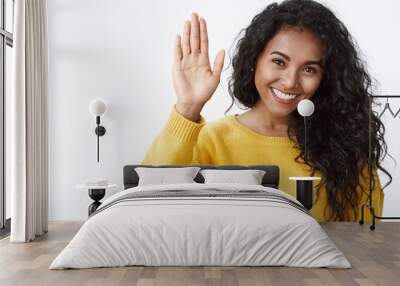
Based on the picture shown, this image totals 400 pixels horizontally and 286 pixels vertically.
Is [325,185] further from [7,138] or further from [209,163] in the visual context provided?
[7,138]

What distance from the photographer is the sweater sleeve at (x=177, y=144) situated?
6320mm

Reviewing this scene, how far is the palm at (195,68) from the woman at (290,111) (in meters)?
0.01

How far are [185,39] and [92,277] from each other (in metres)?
3.42

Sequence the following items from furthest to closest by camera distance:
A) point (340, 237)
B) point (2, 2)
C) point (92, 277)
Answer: point (2, 2) < point (340, 237) < point (92, 277)

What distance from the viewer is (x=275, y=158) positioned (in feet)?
20.7

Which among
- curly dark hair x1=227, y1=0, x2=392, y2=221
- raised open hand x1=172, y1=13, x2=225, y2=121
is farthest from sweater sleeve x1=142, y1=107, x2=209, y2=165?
curly dark hair x1=227, y1=0, x2=392, y2=221

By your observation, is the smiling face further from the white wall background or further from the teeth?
the white wall background

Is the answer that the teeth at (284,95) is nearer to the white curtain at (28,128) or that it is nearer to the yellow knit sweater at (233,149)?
the yellow knit sweater at (233,149)

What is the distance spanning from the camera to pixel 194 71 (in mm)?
6461

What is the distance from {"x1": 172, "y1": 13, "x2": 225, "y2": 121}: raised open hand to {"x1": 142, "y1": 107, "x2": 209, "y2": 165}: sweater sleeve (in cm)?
10

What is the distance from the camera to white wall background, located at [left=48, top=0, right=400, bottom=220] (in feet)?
21.1

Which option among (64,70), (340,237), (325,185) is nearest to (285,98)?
(325,185)

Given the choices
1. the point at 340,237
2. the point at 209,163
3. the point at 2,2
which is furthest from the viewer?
the point at 209,163

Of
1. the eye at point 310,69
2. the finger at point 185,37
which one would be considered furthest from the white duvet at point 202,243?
the finger at point 185,37
